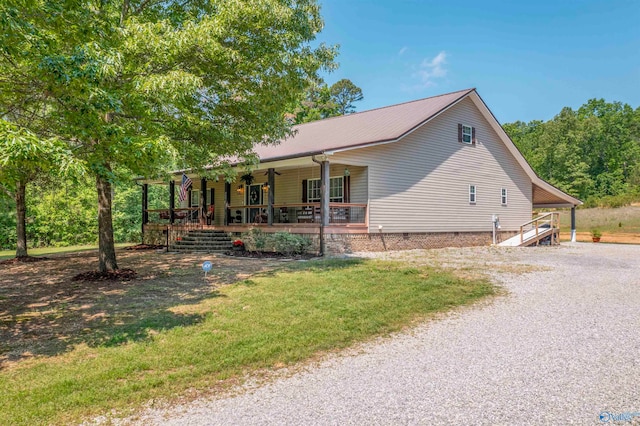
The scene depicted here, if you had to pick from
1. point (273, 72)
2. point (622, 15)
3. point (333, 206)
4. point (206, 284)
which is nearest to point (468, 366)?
point (206, 284)

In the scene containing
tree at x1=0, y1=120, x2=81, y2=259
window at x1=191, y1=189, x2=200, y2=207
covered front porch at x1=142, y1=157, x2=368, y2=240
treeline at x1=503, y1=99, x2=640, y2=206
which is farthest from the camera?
treeline at x1=503, y1=99, x2=640, y2=206

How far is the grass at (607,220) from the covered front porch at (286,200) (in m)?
24.4

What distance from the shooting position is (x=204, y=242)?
15.9 metres

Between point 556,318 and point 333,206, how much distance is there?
908 cm

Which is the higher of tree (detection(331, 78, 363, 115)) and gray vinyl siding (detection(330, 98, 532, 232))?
tree (detection(331, 78, 363, 115))

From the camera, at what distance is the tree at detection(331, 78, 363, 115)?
52.2 m

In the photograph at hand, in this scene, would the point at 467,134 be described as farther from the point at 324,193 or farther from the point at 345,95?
the point at 345,95

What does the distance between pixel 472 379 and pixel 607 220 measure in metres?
38.9

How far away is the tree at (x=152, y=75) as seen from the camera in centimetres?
562

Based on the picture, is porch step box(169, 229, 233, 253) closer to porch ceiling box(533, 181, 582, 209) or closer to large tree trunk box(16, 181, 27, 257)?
large tree trunk box(16, 181, 27, 257)

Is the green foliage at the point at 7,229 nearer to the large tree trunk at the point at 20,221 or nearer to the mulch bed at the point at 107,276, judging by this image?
the large tree trunk at the point at 20,221

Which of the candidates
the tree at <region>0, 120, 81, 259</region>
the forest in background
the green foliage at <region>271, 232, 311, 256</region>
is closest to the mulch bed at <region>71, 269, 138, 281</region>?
the tree at <region>0, 120, 81, 259</region>

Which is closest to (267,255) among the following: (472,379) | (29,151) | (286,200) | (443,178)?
(286,200)

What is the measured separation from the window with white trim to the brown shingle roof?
1.52 metres
